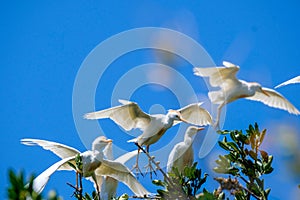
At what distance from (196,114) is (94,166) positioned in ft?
4.91

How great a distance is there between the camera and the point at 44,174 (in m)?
3.63

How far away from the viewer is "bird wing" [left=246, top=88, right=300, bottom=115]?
554 cm

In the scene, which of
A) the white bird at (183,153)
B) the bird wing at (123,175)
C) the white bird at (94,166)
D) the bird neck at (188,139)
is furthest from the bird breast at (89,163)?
the bird neck at (188,139)

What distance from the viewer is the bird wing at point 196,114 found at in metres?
5.27

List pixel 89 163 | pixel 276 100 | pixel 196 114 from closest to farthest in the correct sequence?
pixel 89 163
pixel 196 114
pixel 276 100

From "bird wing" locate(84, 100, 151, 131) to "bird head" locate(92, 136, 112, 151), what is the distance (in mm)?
189

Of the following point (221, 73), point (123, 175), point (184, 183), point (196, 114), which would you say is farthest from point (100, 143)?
point (184, 183)

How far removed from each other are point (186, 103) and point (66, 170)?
1.29 meters

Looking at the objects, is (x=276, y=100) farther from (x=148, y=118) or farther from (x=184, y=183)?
(x=184, y=183)

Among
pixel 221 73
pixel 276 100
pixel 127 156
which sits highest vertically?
pixel 276 100

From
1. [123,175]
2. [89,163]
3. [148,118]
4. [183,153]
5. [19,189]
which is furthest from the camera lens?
[148,118]

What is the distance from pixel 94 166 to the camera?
415 centimetres

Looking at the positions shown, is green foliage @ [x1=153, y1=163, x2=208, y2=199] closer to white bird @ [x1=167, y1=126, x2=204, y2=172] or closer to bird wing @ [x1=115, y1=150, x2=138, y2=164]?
white bird @ [x1=167, y1=126, x2=204, y2=172]

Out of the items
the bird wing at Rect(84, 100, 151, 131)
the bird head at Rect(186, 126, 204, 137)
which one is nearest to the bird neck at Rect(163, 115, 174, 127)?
the bird wing at Rect(84, 100, 151, 131)
